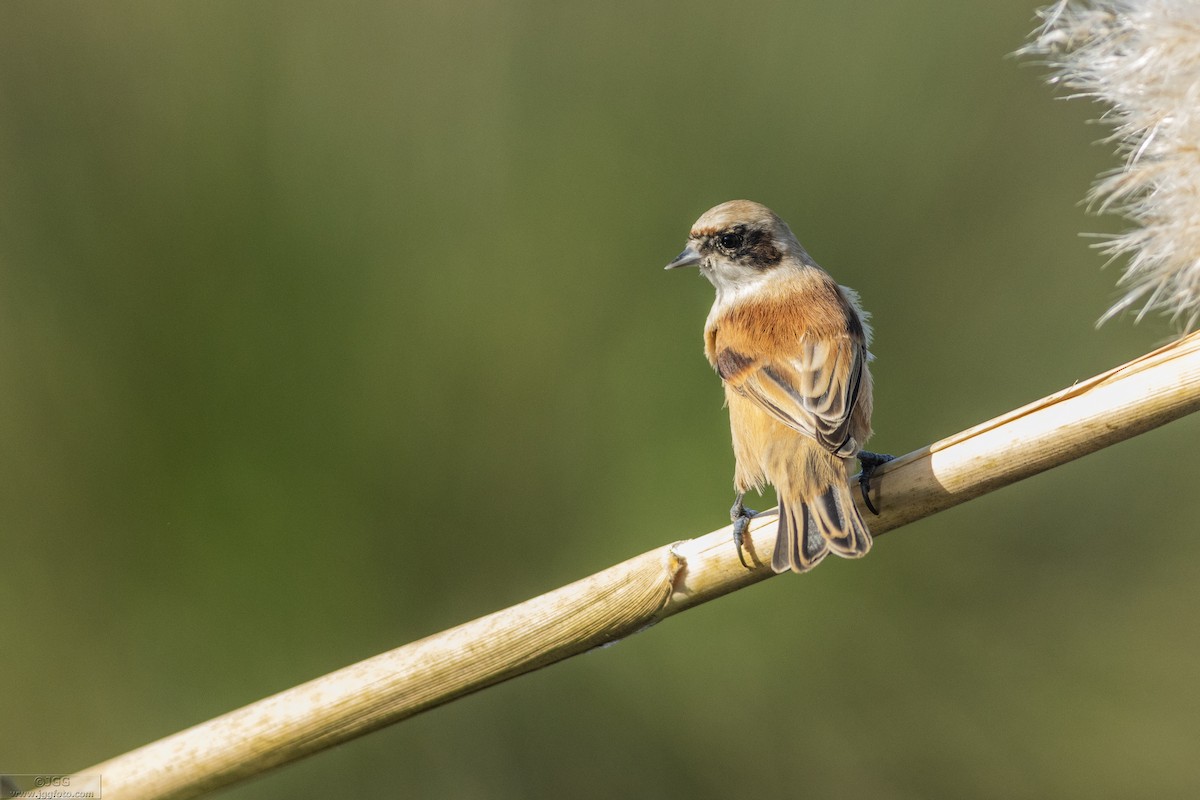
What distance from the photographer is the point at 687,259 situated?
3.22 meters

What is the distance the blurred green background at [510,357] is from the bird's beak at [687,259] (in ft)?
0.49

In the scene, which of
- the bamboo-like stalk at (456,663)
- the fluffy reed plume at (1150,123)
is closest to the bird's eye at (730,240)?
the fluffy reed plume at (1150,123)

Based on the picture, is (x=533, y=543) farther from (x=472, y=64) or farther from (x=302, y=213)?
(x=472, y=64)

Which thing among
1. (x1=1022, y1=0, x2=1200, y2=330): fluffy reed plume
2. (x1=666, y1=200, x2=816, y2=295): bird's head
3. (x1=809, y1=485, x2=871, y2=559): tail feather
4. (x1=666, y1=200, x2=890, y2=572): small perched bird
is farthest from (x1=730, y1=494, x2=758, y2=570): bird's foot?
(x1=666, y1=200, x2=816, y2=295): bird's head

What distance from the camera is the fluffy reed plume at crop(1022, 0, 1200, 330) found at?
188 centimetres

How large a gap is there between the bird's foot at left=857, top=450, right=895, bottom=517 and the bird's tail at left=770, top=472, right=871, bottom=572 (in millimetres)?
42

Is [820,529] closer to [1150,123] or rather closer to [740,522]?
[740,522]

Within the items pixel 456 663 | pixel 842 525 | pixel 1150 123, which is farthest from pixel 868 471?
pixel 456 663

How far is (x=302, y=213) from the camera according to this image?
3.31m

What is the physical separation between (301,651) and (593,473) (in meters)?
0.96

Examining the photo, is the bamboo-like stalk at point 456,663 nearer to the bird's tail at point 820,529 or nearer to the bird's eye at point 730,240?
the bird's tail at point 820,529

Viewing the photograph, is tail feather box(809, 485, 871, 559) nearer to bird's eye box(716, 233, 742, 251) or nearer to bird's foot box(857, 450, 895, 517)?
bird's foot box(857, 450, 895, 517)

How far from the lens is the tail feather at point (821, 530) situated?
7.13 feet

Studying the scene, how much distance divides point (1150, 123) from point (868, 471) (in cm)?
86
